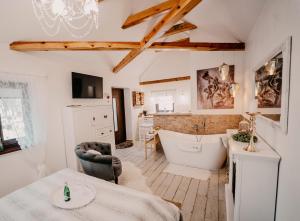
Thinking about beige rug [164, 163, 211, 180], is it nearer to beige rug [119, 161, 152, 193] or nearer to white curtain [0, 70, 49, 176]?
beige rug [119, 161, 152, 193]

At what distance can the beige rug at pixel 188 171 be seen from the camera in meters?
2.94

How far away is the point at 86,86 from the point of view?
3668mm

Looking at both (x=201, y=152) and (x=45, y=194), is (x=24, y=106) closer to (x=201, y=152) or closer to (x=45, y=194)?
(x=45, y=194)

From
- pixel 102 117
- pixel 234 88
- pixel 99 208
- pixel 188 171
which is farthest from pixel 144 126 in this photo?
pixel 99 208

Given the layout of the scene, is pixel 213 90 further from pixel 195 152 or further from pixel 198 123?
pixel 195 152

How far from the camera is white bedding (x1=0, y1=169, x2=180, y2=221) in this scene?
1.23 meters

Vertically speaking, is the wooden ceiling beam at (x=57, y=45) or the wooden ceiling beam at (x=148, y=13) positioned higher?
the wooden ceiling beam at (x=148, y=13)

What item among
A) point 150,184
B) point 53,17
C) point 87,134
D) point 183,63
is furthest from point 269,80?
point 183,63

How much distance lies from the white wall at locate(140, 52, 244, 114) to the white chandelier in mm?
2746

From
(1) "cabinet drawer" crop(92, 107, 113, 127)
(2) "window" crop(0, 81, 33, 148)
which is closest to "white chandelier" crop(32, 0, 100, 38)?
(2) "window" crop(0, 81, 33, 148)

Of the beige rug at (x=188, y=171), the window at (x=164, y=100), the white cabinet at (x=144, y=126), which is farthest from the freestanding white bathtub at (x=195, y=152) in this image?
the window at (x=164, y=100)

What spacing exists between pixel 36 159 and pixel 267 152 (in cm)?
349

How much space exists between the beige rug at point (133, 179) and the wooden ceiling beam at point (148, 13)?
309 cm

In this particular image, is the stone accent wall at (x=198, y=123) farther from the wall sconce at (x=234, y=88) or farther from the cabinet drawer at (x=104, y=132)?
the cabinet drawer at (x=104, y=132)
